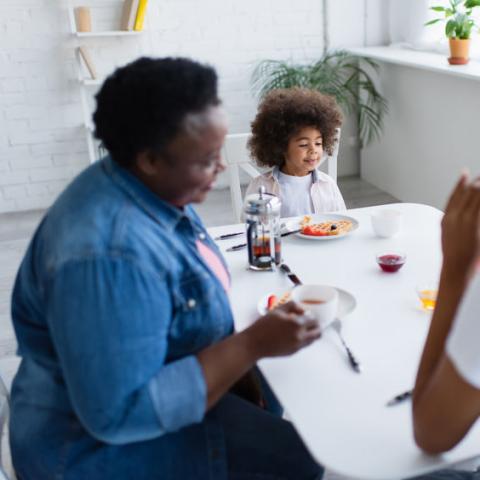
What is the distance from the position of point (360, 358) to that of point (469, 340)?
359 millimetres

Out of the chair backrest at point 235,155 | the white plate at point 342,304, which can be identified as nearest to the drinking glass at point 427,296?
the white plate at point 342,304

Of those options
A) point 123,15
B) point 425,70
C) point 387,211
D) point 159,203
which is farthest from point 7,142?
point 159,203

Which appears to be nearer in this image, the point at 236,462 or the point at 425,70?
the point at 236,462

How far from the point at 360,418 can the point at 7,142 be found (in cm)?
349

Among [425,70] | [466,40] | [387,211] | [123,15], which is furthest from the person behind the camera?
[123,15]

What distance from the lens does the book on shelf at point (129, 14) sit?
3580 millimetres

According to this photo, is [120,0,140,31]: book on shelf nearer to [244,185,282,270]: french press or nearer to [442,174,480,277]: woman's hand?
[244,185,282,270]: french press

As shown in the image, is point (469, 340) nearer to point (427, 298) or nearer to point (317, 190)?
point (427, 298)

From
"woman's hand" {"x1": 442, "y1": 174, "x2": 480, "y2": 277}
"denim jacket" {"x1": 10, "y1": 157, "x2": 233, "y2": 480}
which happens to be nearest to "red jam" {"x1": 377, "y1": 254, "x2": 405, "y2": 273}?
"denim jacket" {"x1": 10, "y1": 157, "x2": 233, "y2": 480}

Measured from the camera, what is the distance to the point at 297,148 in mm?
2061

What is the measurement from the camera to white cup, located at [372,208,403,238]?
1.58m

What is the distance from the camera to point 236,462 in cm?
108

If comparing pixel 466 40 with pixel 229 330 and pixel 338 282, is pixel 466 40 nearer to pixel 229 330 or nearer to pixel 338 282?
pixel 338 282

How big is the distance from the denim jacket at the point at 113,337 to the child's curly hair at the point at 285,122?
1072 mm
